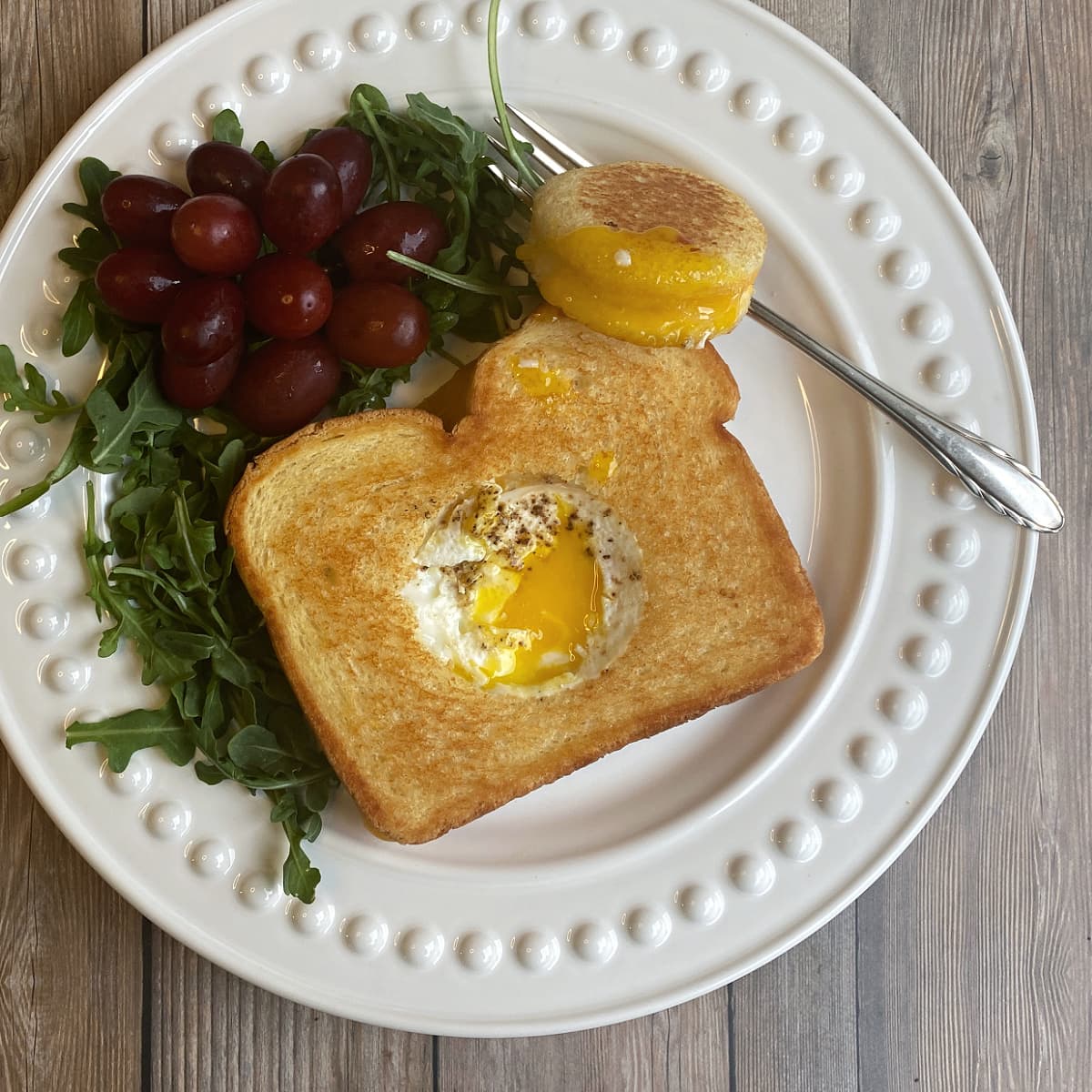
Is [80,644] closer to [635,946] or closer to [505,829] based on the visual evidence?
→ [505,829]

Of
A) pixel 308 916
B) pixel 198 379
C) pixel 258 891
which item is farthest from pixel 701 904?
pixel 198 379

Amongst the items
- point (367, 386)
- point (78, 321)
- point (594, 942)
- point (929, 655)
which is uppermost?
point (78, 321)

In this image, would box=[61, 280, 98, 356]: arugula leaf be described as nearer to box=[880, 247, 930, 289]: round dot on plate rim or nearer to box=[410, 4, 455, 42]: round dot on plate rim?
box=[410, 4, 455, 42]: round dot on plate rim

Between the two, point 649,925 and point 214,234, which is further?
point 649,925

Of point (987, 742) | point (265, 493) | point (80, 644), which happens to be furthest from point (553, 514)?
point (987, 742)

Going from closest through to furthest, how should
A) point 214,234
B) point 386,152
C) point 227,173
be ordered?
1. point 214,234
2. point 227,173
3. point 386,152

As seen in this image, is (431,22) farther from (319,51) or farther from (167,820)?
(167,820)

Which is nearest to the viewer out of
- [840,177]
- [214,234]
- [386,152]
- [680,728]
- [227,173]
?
[214,234]
